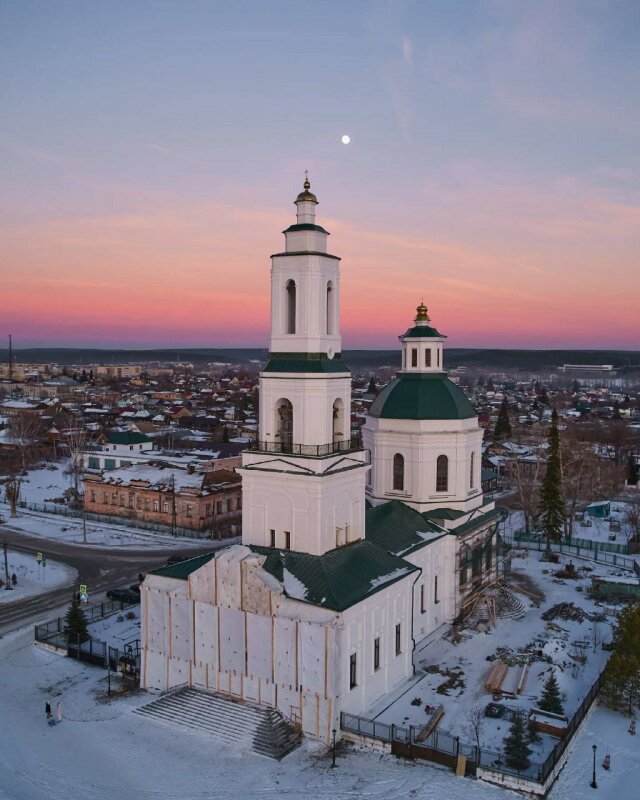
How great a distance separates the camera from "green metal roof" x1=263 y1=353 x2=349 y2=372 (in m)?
24.5

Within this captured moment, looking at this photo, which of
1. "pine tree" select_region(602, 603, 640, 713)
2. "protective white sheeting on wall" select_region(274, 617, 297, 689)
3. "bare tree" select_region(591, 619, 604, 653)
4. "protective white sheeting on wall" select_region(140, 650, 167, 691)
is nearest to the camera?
"protective white sheeting on wall" select_region(274, 617, 297, 689)

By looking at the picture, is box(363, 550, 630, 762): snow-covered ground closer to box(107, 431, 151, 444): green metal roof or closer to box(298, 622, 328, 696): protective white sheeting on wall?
box(298, 622, 328, 696): protective white sheeting on wall

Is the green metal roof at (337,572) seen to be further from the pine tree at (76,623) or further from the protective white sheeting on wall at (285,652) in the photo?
the pine tree at (76,623)

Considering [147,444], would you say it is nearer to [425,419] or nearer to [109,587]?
[109,587]

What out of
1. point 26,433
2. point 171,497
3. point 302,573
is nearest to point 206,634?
point 302,573

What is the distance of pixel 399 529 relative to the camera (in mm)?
29891

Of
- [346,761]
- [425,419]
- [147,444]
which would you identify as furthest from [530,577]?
[147,444]

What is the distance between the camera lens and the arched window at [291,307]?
990 inches

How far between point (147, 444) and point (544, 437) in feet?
159

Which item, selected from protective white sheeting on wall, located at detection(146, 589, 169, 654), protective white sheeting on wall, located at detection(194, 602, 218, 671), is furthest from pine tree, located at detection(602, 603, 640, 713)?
protective white sheeting on wall, located at detection(146, 589, 169, 654)

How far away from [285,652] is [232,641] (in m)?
1.98

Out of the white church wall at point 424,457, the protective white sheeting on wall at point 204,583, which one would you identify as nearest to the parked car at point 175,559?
the white church wall at point 424,457

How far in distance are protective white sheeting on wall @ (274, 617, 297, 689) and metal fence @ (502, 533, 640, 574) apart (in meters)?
26.5

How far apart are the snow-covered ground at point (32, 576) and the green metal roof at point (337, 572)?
54.3 ft
